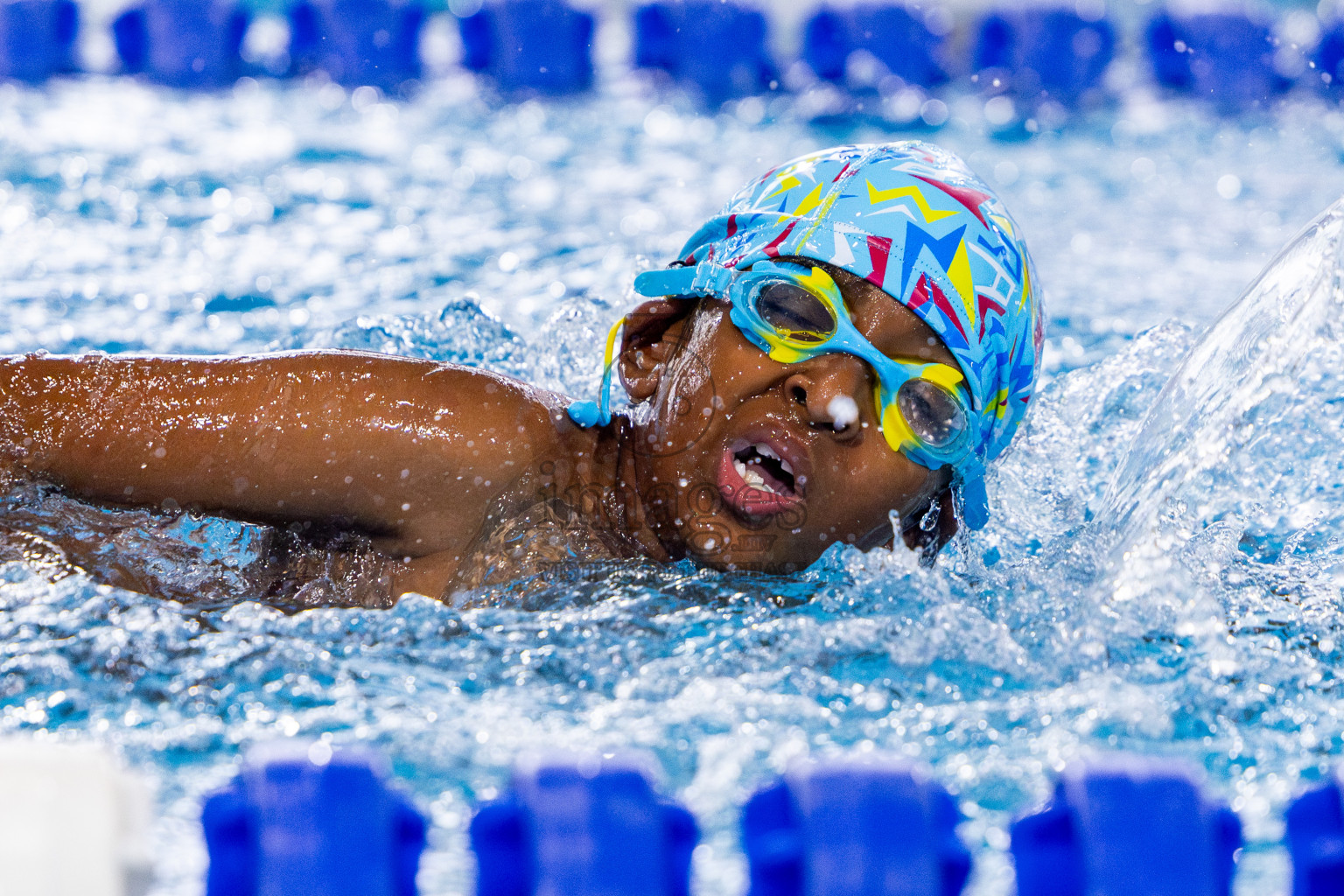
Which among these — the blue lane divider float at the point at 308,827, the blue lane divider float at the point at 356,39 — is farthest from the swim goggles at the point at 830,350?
the blue lane divider float at the point at 356,39

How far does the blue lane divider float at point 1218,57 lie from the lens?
6.27 m

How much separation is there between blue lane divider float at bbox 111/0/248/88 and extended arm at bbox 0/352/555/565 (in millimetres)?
4497

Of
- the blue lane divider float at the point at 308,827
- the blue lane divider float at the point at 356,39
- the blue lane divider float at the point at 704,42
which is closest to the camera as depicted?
the blue lane divider float at the point at 308,827

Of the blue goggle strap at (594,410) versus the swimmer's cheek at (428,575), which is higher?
the blue goggle strap at (594,410)

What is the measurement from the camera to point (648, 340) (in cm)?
197

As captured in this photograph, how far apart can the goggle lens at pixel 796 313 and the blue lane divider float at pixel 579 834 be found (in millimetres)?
754

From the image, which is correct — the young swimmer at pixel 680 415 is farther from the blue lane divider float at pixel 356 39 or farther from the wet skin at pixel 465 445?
the blue lane divider float at pixel 356 39

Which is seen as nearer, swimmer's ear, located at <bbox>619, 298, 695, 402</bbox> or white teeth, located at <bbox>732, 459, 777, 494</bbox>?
white teeth, located at <bbox>732, 459, 777, 494</bbox>

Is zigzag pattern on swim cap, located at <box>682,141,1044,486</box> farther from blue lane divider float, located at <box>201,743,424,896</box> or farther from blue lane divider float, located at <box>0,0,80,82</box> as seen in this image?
blue lane divider float, located at <box>0,0,80,82</box>

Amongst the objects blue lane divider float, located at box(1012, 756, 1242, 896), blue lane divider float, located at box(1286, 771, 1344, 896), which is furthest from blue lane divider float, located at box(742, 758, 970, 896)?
blue lane divider float, located at box(1286, 771, 1344, 896)

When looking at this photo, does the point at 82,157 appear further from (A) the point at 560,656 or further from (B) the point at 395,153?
(A) the point at 560,656

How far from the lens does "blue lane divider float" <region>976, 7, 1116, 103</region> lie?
6328mm

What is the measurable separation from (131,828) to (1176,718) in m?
1.13

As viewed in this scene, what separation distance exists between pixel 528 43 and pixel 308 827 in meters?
5.44
